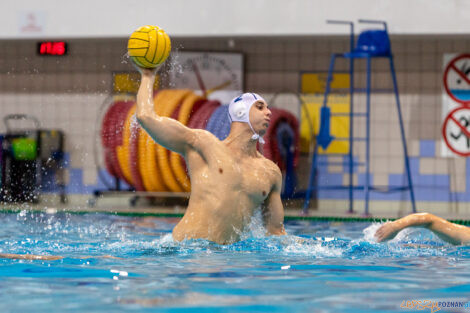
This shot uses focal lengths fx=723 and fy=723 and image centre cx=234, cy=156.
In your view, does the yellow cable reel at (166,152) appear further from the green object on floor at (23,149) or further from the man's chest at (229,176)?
the man's chest at (229,176)

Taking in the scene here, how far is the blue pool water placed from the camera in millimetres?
2646

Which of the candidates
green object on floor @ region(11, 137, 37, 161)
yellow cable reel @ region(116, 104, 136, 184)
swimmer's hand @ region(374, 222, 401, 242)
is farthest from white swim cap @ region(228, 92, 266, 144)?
green object on floor @ region(11, 137, 37, 161)

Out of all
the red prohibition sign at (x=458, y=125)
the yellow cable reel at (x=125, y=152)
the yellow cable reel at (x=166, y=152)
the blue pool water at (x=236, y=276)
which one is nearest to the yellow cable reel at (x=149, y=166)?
the yellow cable reel at (x=166, y=152)

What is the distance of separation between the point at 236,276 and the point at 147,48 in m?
1.27

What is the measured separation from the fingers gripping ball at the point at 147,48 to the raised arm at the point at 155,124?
7 centimetres

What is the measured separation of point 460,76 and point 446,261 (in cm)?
600

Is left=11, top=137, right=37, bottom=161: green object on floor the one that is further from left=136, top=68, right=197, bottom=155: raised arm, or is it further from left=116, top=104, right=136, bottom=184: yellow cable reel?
left=136, top=68, right=197, bottom=155: raised arm

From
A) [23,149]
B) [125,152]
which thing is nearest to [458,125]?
[125,152]

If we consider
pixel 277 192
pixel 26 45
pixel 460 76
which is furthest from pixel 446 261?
pixel 26 45

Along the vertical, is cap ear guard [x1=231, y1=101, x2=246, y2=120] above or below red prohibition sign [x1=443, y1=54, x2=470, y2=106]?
below

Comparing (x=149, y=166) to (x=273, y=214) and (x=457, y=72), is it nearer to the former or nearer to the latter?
(x=457, y=72)

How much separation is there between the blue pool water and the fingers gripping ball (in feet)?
3.30

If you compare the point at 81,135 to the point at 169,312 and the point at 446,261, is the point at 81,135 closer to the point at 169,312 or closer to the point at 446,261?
the point at 446,261

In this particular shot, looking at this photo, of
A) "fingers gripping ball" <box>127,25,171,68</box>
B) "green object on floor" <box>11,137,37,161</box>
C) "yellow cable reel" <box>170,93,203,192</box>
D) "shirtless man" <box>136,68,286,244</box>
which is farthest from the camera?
"green object on floor" <box>11,137,37,161</box>
